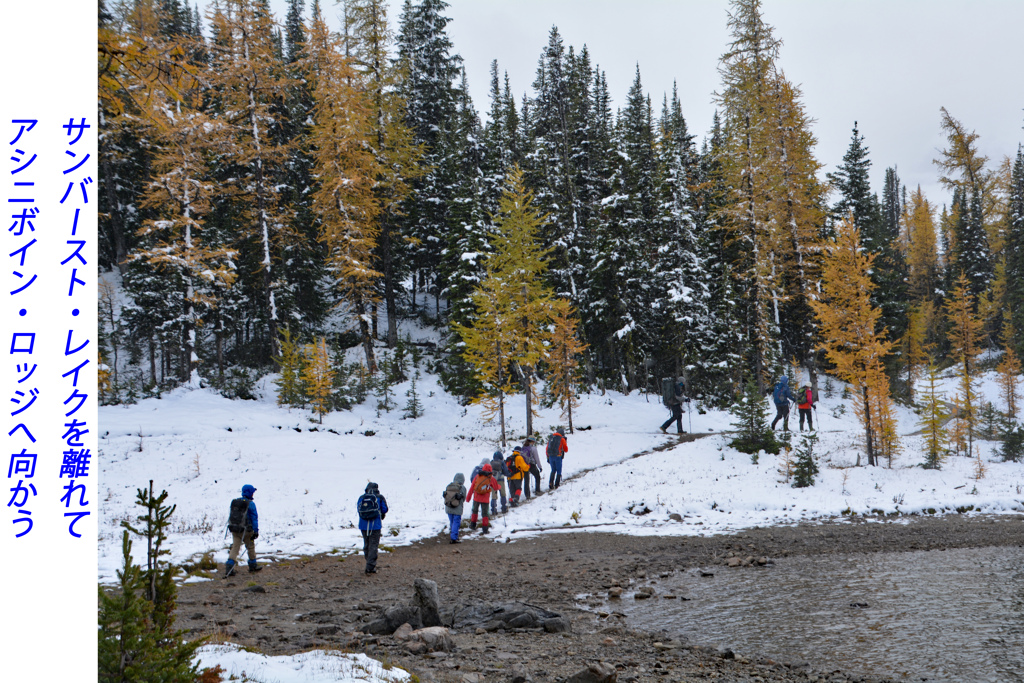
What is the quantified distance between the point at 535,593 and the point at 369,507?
154 inches

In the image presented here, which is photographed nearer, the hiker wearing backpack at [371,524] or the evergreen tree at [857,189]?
the hiker wearing backpack at [371,524]

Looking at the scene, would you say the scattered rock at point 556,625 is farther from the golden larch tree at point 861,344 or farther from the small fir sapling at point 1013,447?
the small fir sapling at point 1013,447

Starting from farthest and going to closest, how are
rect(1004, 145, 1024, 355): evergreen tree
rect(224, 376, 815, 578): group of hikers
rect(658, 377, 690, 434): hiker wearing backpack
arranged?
rect(1004, 145, 1024, 355): evergreen tree
rect(658, 377, 690, 434): hiker wearing backpack
rect(224, 376, 815, 578): group of hikers

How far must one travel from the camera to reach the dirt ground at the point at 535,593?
19.5 ft

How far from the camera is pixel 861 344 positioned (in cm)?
1880

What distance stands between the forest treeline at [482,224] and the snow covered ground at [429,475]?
9.23 ft

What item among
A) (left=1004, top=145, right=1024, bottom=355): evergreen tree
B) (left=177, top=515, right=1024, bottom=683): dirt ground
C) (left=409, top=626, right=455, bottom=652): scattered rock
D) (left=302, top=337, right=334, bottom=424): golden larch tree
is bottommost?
(left=177, top=515, right=1024, bottom=683): dirt ground

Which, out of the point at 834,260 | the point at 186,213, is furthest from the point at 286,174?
the point at 834,260

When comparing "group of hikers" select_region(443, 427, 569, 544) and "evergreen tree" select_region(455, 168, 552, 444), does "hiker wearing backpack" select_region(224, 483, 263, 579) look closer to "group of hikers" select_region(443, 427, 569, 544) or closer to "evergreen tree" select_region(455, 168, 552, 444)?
"group of hikers" select_region(443, 427, 569, 544)

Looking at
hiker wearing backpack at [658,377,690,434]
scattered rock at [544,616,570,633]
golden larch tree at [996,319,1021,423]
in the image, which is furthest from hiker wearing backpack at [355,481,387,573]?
golden larch tree at [996,319,1021,423]

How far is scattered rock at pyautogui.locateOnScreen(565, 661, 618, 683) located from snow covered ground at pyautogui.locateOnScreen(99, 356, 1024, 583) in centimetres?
874

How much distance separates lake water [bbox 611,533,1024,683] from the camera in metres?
5.89

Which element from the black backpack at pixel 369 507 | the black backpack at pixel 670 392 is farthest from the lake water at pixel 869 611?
the black backpack at pixel 670 392

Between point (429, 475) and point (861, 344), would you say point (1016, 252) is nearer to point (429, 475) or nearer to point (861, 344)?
point (861, 344)
